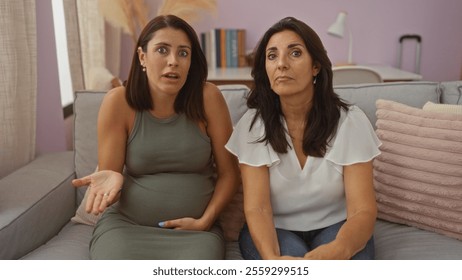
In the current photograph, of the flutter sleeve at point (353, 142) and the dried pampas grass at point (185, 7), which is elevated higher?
the dried pampas grass at point (185, 7)

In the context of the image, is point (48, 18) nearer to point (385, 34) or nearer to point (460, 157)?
point (460, 157)

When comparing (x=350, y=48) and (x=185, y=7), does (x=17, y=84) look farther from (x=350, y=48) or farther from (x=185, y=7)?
(x=350, y=48)

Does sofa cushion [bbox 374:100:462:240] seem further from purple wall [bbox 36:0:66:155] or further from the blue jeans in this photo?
purple wall [bbox 36:0:66:155]

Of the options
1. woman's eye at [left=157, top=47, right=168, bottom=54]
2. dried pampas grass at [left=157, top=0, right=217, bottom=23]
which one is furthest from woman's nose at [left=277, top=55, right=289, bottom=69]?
dried pampas grass at [left=157, top=0, right=217, bottom=23]

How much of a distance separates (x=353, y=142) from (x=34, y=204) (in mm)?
850

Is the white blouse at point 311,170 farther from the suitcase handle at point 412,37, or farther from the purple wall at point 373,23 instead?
the suitcase handle at point 412,37

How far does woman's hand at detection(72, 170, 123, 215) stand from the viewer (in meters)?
1.09

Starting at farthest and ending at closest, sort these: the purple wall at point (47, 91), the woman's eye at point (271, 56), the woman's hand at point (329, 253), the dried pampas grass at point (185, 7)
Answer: the dried pampas grass at point (185, 7) → the purple wall at point (47, 91) → the woman's eye at point (271, 56) → the woman's hand at point (329, 253)

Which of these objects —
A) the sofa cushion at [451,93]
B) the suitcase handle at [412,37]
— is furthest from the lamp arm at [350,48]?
the sofa cushion at [451,93]

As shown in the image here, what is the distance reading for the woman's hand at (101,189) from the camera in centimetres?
109

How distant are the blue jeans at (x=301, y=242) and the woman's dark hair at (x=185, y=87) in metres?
0.35

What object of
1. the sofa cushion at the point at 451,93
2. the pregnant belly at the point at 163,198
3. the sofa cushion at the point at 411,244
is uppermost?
the sofa cushion at the point at 451,93

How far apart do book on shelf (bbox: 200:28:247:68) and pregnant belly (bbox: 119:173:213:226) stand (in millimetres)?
1785

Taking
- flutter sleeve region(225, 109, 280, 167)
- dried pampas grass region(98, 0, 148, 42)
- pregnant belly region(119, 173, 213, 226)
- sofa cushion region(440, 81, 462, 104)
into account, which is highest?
dried pampas grass region(98, 0, 148, 42)
